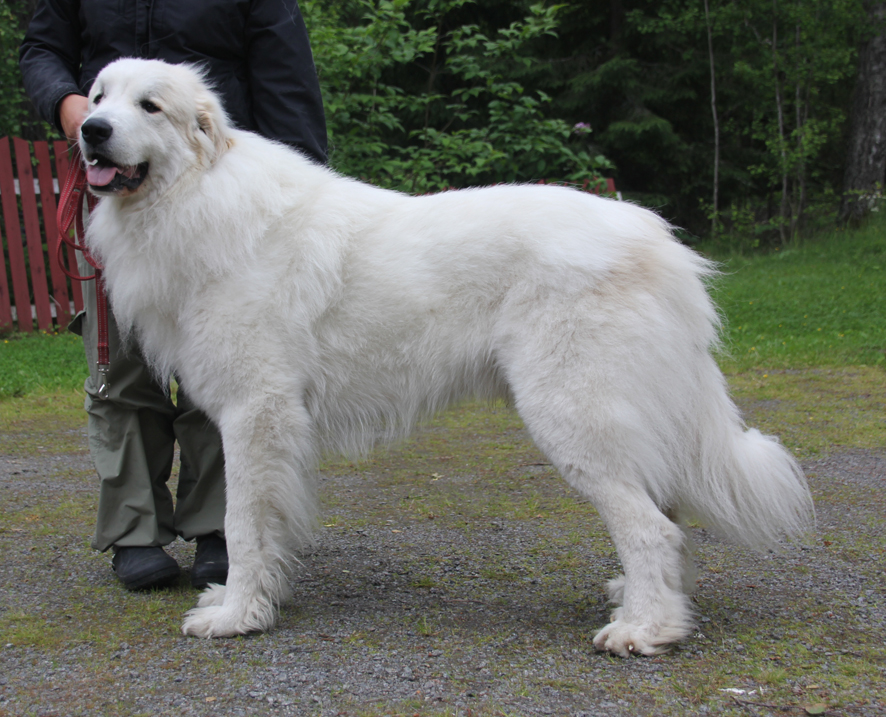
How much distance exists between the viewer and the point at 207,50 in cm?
283

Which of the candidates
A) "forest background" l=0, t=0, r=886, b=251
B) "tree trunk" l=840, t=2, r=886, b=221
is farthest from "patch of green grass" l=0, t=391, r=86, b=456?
"tree trunk" l=840, t=2, r=886, b=221

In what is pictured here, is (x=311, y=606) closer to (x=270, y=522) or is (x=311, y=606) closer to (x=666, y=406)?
(x=270, y=522)

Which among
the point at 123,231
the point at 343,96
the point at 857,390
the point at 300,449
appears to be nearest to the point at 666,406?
the point at 300,449

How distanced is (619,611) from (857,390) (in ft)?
14.1

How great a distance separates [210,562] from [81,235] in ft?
4.22

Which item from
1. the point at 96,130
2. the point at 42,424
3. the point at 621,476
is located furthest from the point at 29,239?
the point at 621,476

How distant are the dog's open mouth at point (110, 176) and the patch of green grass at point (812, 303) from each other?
3.74 meters

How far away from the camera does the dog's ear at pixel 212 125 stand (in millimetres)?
2529

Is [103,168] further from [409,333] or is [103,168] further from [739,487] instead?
[739,487]

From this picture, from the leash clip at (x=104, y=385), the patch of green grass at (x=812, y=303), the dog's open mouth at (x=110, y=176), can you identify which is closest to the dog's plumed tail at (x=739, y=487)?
the dog's open mouth at (x=110, y=176)

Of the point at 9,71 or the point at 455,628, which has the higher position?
the point at 9,71

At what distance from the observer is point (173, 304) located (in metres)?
2.53

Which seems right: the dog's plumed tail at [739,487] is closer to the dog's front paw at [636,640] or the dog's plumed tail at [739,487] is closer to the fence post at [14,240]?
the dog's front paw at [636,640]

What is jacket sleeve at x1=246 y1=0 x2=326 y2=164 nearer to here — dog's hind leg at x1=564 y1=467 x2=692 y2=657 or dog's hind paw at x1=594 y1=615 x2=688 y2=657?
dog's hind leg at x1=564 y1=467 x2=692 y2=657
